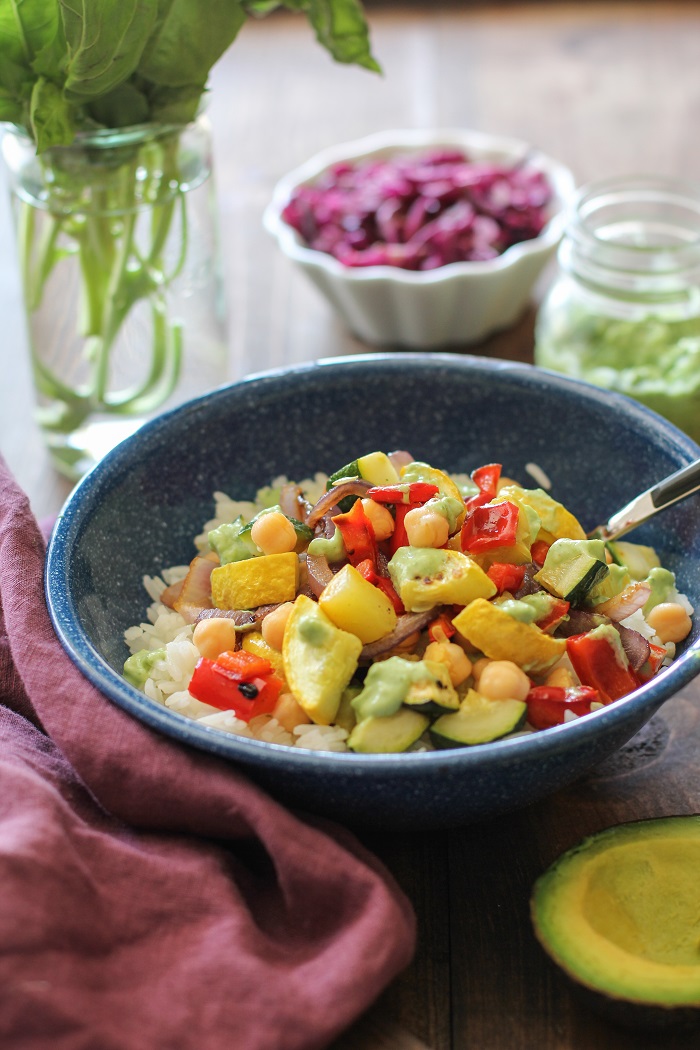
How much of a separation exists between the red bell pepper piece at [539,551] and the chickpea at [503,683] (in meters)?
0.34

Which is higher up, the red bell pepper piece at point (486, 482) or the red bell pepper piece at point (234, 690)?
the red bell pepper piece at point (486, 482)

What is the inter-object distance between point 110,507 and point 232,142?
3.01m

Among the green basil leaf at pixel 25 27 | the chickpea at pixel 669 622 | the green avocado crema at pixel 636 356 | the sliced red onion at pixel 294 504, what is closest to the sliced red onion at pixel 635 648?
the chickpea at pixel 669 622

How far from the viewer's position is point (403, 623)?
6.62 feet

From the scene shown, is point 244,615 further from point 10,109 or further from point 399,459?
point 10,109

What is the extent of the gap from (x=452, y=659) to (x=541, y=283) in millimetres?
2275

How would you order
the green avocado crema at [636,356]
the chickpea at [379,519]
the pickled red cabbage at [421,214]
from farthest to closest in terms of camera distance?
the pickled red cabbage at [421,214], the green avocado crema at [636,356], the chickpea at [379,519]

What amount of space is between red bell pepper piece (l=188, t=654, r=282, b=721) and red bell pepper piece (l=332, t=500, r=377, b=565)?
29 centimetres

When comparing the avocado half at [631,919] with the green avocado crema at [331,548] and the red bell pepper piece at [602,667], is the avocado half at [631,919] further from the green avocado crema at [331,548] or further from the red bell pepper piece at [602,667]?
the green avocado crema at [331,548]

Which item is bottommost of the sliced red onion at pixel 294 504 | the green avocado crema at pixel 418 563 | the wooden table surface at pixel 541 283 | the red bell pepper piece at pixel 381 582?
the wooden table surface at pixel 541 283

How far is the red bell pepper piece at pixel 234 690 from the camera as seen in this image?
6.48ft

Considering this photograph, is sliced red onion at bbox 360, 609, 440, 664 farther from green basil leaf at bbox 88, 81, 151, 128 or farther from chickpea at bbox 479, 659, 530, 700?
green basil leaf at bbox 88, 81, 151, 128

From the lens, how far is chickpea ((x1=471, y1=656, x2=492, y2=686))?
195 centimetres

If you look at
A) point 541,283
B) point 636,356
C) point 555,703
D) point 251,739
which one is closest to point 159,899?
point 251,739
